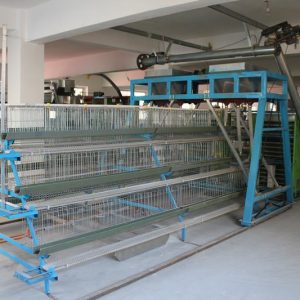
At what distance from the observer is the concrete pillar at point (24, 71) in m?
6.61

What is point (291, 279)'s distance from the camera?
129 inches

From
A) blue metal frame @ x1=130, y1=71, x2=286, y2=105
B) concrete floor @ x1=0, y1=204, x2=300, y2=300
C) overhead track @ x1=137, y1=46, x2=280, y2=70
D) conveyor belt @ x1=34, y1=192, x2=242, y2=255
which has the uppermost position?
A: overhead track @ x1=137, y1=46, x2=280, y2=70

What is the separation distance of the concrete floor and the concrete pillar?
3844 mm

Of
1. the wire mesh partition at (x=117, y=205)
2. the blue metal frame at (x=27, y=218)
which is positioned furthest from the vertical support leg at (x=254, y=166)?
the blue metal frame at (x=27, y=218)

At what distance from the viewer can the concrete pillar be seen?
6.61 meters

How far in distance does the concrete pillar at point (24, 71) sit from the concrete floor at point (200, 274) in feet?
12.6

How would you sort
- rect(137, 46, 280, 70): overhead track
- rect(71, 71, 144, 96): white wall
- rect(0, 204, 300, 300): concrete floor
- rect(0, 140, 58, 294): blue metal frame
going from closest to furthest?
rect(0, 140, 58, 294): blue metal frame < rect(0, 204, 300, 300): concrete floor < rect(137, 46, 280, 70): overhead track < rect(71, 71, 144, 96): white wall

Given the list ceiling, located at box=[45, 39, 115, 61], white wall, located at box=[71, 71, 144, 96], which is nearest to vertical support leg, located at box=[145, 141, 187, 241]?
ceiling, located at box=[45, 39, 115, 61]

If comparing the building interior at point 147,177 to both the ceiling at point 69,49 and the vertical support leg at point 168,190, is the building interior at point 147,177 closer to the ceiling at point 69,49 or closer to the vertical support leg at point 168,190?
the vertical support leg at point 168,190

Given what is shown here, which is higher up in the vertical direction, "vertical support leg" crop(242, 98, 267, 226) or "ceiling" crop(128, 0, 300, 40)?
"ceiling" crop(128, 0, 300, 40)

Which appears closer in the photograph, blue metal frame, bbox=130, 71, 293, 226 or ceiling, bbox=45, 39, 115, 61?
blue metal frame, bbox=130, 71, 293, 226

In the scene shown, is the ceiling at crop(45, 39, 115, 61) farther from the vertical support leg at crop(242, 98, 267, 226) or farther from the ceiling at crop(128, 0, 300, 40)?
the vertical support leg at crop(242, 98, 267, 226)

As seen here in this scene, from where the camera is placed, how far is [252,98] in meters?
4.83

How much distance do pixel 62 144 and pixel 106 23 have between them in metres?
2.40
